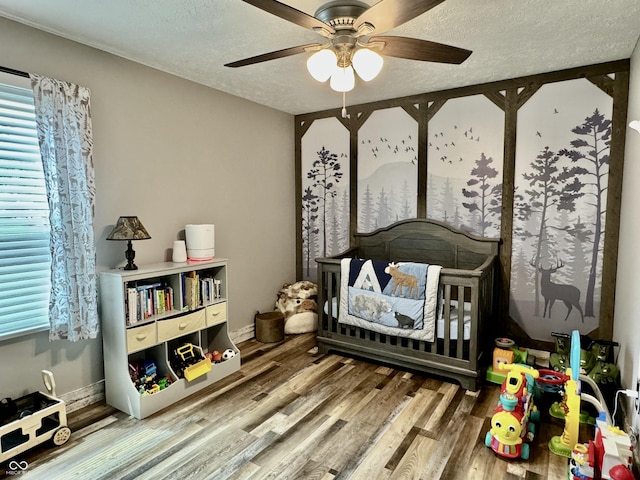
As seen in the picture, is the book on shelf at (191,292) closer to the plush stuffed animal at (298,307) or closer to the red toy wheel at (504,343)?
the plush stuffed animal at (298,307)

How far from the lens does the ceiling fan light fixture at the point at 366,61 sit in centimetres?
171

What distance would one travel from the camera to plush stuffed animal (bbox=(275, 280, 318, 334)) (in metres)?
3.94

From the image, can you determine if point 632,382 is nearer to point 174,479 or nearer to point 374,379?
point 374,379

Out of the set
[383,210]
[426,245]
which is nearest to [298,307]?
[383,210]

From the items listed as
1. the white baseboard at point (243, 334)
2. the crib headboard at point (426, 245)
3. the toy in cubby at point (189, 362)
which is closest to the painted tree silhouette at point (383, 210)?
the crib headboard at point (426, 245)

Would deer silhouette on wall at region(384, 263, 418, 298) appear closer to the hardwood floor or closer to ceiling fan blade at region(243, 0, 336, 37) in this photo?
the hardwood floor

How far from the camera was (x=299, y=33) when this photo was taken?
2.24m

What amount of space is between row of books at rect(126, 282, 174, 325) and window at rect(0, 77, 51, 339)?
47cm

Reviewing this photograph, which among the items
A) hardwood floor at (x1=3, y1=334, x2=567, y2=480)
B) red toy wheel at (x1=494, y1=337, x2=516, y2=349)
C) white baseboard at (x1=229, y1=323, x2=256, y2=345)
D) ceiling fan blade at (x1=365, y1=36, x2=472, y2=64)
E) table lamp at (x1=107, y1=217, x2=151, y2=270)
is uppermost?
ceiling fan blade at (x1=365, y1=36, x2=472, y2=64)

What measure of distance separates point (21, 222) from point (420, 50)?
240 cm

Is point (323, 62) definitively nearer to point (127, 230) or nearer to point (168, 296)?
point (127, 230)

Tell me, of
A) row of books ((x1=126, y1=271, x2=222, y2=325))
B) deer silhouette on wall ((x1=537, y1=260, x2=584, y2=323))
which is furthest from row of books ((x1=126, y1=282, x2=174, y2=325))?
deer silhouette on wall ((x1=537, y1=260, x2=584, y2=323))

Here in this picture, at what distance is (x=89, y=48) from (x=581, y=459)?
363cm

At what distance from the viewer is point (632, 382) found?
2.05 meters
